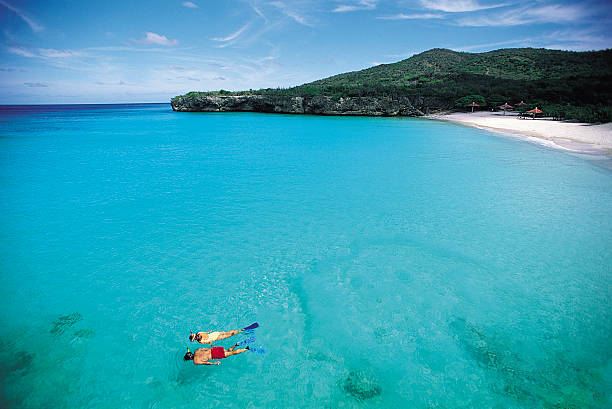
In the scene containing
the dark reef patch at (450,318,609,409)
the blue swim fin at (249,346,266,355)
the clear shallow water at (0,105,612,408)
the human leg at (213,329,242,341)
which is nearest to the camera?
the dark reef patch at (450,318,609,409)

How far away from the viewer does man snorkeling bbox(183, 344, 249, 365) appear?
17.5ft

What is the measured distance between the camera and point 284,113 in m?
68.0

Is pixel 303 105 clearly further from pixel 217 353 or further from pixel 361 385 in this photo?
pixel 361 385

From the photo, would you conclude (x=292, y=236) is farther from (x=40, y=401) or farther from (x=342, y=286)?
(x=40, y=401)

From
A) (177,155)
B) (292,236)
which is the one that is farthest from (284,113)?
(292,236)

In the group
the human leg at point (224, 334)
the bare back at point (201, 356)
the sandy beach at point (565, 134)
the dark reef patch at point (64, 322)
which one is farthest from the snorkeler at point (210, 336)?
the sandy beach at point (565, 134)

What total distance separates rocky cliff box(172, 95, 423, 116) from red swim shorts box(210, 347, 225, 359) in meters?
58.5

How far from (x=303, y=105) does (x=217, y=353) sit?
6256 cm

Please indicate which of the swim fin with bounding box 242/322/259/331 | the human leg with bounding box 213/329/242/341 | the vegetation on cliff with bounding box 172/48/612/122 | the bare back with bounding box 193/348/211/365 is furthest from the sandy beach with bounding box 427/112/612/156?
the bare back with bounding box 193/348/211/365

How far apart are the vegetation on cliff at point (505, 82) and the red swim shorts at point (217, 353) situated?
4111 centimetres

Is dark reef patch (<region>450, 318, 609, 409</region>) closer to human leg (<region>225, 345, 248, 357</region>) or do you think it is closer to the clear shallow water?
the clear shallow water

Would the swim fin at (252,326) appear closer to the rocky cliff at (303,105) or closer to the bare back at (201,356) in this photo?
the bare back at (201,356)

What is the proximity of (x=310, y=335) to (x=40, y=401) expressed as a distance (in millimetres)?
4533

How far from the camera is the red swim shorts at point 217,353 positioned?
5.39m
